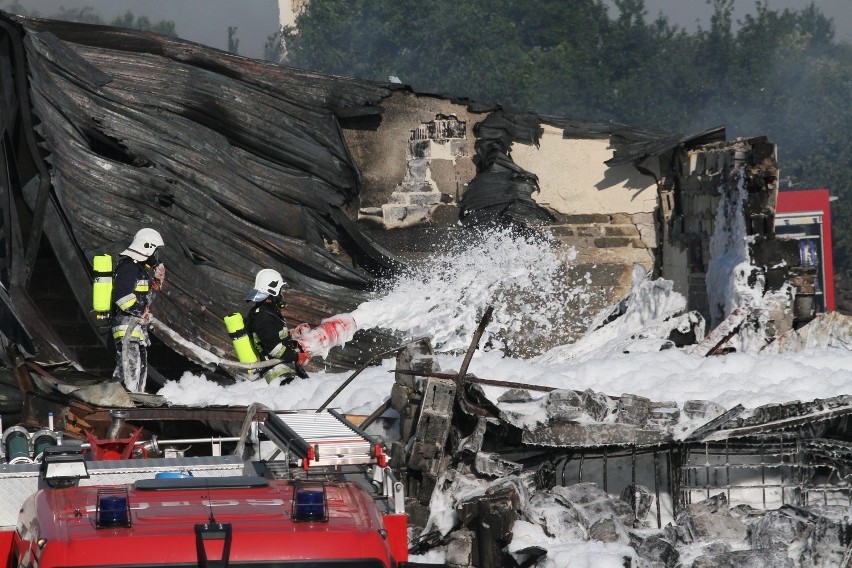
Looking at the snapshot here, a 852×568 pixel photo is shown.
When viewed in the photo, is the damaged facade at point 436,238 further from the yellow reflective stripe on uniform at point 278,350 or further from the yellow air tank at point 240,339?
A: the yellow reflective stripe on uniform at point 278,350

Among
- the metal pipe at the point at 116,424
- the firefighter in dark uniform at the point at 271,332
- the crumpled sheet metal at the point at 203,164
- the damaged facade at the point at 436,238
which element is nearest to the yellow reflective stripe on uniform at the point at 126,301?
the damaged facade at the point at 436,238

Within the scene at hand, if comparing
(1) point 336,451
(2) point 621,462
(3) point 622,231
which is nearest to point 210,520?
(1) point 336,451

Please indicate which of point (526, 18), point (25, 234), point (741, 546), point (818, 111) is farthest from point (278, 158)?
point (526, 18)

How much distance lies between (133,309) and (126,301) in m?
0.09

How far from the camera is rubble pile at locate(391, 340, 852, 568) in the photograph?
22.0 ft

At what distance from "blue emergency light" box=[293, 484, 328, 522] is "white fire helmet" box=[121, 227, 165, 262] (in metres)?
5.65

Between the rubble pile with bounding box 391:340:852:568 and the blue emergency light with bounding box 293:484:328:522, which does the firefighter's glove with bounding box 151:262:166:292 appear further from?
the blue emergency light with bounding box 293:484:328:522

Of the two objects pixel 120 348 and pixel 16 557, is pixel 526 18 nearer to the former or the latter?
pixel 120 348

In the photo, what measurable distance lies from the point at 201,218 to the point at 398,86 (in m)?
2.89

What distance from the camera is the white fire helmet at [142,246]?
9.62 metres

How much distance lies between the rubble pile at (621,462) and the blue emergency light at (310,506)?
241cm

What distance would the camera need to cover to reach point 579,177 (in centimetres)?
1352

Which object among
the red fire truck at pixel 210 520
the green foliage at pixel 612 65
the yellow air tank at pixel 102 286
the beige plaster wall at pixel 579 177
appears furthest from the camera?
the green foliage at pixel 612 65

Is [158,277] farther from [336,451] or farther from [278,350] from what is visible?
[336,451]
